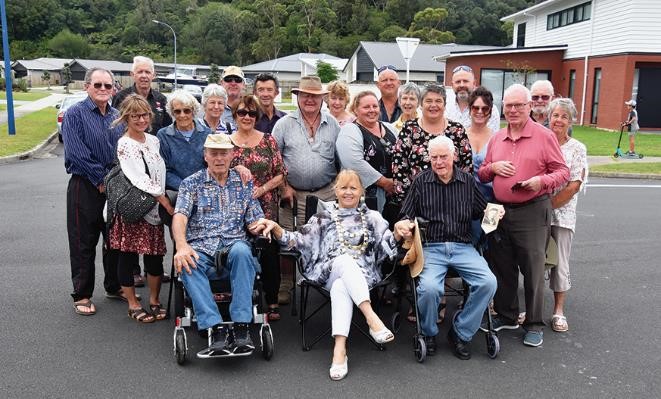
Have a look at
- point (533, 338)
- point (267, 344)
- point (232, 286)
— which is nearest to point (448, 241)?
point (533, 338)

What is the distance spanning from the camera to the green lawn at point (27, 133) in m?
15.4

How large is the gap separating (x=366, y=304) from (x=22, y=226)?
5.89m

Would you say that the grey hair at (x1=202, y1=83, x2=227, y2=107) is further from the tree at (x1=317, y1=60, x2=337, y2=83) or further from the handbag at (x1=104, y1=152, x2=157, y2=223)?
the tree at (x1=317, y1=60, x2=337, y2=83)

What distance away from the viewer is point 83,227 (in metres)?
4.86

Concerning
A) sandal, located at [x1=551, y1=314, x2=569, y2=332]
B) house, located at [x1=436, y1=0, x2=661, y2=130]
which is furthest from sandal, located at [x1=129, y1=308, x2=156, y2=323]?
house, located at [x1=436, y1=0, x2=661, y2=130]

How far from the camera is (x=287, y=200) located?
16.8ft

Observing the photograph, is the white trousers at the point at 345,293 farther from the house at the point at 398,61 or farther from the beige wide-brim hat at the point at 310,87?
the house at the point at 398,61

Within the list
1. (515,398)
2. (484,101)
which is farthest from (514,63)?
(515,398)

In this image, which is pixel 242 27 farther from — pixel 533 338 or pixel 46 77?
pixel 533 338

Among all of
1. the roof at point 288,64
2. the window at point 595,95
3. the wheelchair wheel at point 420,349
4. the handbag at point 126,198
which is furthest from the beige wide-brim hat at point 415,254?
the roof at point 288,64

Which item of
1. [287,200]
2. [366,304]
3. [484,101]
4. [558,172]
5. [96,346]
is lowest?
[96,346]

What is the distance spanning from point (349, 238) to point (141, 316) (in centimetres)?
191

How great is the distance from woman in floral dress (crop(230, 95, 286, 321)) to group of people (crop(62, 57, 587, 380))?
12 millimetres

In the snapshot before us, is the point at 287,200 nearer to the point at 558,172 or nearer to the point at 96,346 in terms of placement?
the point at 96,346
